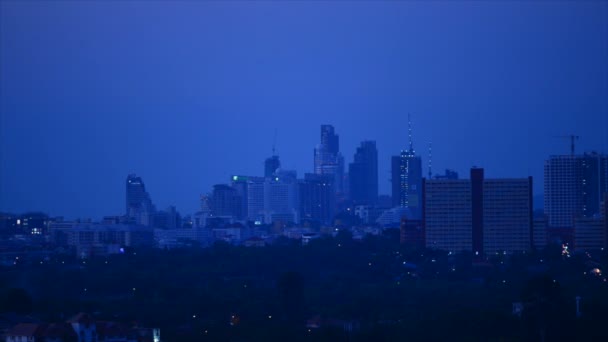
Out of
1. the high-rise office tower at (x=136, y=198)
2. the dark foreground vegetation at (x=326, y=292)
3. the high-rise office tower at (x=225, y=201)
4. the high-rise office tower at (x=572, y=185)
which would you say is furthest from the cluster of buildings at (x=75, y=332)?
the high-rise office tower at (x=225, y=201)

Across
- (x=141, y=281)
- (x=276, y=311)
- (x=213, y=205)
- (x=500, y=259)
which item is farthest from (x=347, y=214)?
(x=276, y=311)

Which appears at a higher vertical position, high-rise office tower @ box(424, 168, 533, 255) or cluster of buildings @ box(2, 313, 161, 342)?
high-rise office tower @ box(424, 168, 533, 255)

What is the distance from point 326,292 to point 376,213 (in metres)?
56.8

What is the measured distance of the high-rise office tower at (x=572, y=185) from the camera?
71.4 m

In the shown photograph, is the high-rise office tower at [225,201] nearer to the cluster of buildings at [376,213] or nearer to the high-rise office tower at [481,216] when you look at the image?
the cluster of buildings at [376,213]

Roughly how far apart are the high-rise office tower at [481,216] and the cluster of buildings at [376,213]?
36 millimetres

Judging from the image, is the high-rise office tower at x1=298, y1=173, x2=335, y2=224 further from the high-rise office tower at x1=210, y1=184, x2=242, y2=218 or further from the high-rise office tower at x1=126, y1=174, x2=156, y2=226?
the high-rise office tower at x1=126, y1=174, x2=156, y2=226

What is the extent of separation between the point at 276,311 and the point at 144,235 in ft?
139

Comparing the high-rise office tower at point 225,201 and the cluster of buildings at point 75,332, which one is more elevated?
the high-rise office tower at point 225,201

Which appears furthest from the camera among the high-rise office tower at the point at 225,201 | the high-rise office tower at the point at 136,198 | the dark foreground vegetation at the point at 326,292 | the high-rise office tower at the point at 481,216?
the high-rise office tower at the point at 225,201

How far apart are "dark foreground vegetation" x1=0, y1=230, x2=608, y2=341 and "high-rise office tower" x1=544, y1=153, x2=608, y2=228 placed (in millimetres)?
21820

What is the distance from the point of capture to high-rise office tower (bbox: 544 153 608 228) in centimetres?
7144

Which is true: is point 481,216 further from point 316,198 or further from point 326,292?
point 316,198

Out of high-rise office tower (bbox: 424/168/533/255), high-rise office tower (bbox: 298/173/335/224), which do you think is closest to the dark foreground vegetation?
high-rise office tower (bbox: 424/168/533/255)
